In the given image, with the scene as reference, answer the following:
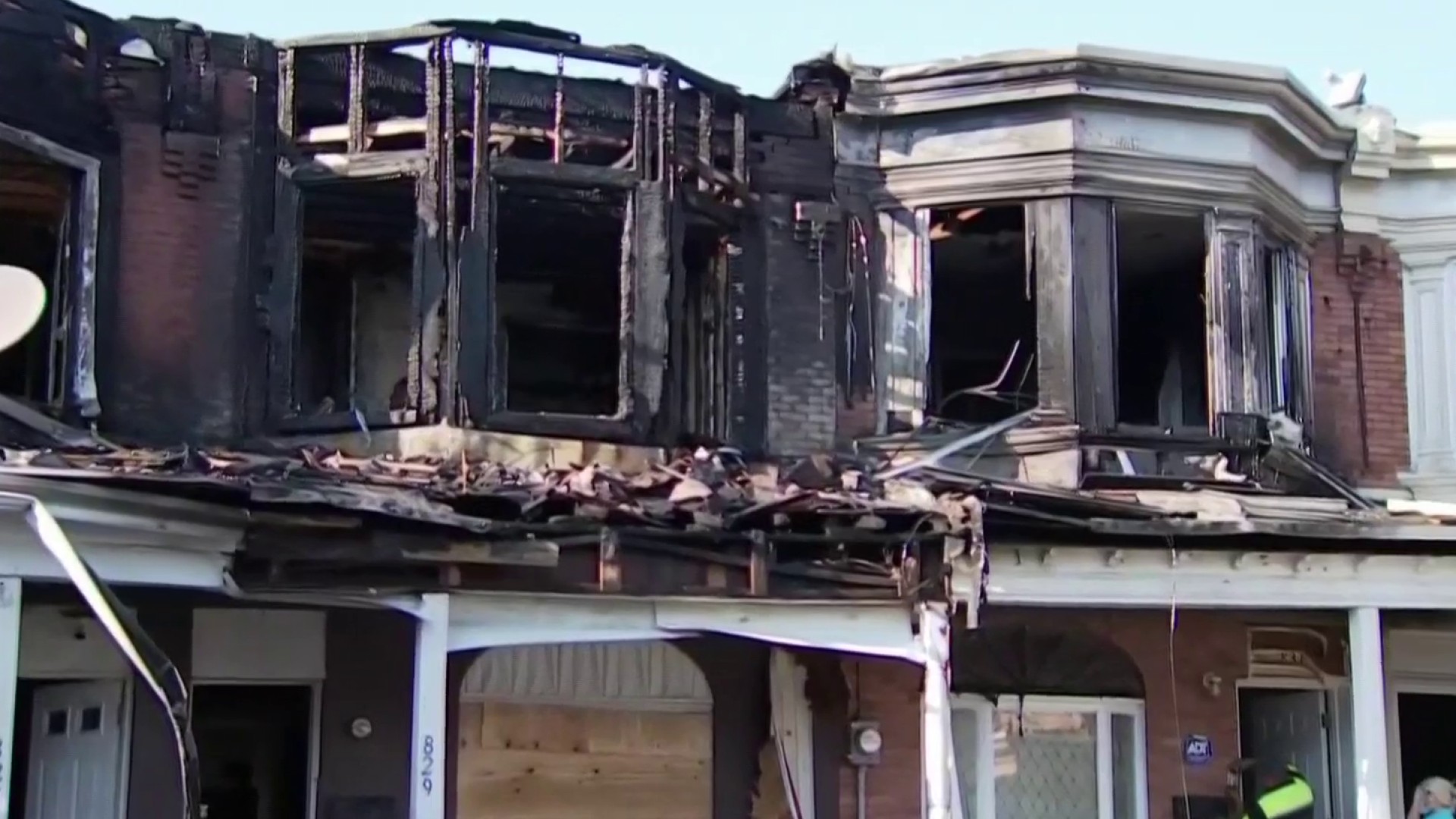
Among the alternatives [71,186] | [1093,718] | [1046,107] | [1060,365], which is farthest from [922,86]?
[71,186]

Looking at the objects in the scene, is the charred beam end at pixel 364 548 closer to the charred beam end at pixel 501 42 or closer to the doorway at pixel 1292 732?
the charred beam end at pixel 501 42

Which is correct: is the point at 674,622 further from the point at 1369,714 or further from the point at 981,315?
the point at 981,315

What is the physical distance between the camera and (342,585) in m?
10.5

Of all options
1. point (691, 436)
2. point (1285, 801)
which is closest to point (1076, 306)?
point (691, 436)

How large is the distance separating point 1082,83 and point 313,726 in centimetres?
708

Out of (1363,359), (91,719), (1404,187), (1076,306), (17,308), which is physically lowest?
(91,719)

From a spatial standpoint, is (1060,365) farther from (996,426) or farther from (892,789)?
(892,789)

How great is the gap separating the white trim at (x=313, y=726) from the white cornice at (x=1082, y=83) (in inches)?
229

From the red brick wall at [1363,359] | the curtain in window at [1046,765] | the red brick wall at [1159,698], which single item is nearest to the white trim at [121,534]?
the red brick wall at [1159,698]

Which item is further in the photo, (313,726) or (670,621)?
(313,726)

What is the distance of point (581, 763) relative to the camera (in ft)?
42.8

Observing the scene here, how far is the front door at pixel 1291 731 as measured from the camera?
14672mm

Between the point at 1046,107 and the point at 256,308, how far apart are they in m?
5.85

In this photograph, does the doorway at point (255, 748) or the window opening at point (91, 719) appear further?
the doorway at point (255, 748)
